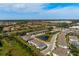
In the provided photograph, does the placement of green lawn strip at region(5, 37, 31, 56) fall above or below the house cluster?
below

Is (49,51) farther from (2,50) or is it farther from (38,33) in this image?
(2,50)

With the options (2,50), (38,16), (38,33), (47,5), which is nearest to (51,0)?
(47,5)

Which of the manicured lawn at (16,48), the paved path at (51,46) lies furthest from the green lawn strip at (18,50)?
the paved path at (51,46)

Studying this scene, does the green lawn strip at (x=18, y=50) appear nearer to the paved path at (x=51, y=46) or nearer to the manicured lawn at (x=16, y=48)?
the manicured lawn at (x=16, y=48)

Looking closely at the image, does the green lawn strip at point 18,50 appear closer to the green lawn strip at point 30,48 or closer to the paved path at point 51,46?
the green lawn strip at point 30,48

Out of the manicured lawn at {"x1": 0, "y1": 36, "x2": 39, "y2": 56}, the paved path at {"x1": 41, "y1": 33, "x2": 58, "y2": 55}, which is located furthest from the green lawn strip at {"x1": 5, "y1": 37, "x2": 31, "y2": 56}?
the paved path at {"x1": 41, "y1": 33, "x2": 58, "y2": 55}

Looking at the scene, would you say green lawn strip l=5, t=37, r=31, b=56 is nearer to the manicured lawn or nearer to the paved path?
the manicured lawn

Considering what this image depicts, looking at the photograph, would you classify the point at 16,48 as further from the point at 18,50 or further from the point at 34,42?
the point at 34,42

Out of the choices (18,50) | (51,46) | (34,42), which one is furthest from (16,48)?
(51,46)

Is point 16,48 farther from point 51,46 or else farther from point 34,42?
point 51,46

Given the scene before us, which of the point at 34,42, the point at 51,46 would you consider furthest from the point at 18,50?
the point at 51,46

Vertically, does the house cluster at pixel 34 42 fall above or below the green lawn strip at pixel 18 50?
above
